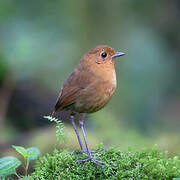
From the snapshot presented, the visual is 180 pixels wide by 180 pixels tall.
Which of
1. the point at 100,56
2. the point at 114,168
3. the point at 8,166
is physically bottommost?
the point at 114,168

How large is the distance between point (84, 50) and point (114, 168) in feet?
26.6

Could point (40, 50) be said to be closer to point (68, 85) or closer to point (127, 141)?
point (127, 141)

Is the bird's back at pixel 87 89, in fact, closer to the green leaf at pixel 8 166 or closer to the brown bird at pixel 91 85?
the brown bird at pixel 91 85

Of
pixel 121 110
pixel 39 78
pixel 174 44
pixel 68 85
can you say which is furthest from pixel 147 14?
pixel 68 85

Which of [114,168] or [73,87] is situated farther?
[73,87]

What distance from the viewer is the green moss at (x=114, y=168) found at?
3.81 meters

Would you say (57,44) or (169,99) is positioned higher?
(57,44)

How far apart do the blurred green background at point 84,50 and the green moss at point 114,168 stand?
106 inches

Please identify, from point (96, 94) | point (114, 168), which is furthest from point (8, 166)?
point (96, 94)

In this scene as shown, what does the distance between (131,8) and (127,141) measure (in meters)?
5.60

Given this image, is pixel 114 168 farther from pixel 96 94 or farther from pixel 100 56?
pixel 100 56

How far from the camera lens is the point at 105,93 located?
4641 mm

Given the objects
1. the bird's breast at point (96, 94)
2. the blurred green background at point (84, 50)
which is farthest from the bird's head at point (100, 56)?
the blurred green background at point (84, 50)

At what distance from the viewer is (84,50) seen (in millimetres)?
11844
